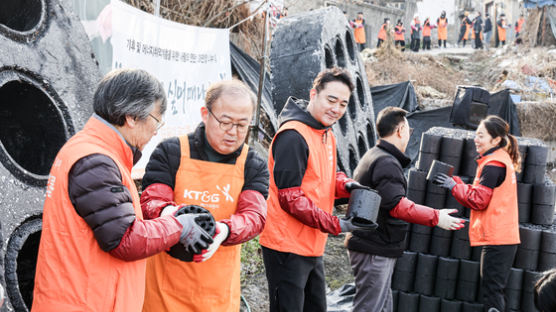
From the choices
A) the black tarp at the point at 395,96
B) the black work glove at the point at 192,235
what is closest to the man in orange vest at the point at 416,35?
the black tarp at the point at 395,96

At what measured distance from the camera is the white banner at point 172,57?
176 inches

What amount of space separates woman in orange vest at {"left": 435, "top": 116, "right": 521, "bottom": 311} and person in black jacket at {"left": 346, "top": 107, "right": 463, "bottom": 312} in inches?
36.5

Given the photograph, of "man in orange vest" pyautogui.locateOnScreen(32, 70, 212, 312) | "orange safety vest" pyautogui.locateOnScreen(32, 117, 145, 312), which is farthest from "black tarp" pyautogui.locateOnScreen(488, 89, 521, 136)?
"orange safety vest" pyautogui.locateOnScreen(32, 117, 145, 312)

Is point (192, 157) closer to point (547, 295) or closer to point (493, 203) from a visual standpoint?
point (547, 295)

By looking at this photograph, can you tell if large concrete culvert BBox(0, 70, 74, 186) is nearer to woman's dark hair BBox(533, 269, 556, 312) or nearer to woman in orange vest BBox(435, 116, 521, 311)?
woman's dark hair BBox(533, 269, 556, 312)

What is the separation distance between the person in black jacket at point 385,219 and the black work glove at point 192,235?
1697 mm

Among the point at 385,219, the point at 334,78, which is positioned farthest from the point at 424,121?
the point at 334,78

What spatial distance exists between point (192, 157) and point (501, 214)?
3.05m

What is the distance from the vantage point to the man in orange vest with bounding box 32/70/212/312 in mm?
1635

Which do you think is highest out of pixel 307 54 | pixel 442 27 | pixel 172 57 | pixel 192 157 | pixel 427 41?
pixel 442 27

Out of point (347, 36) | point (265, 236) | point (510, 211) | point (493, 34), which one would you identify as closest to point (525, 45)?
point (493, 34)

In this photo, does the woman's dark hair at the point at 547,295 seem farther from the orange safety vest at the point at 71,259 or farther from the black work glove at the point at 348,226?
the orange safety vest at the point at 71,259

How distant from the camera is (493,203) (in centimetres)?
421

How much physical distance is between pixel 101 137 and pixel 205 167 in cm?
54
